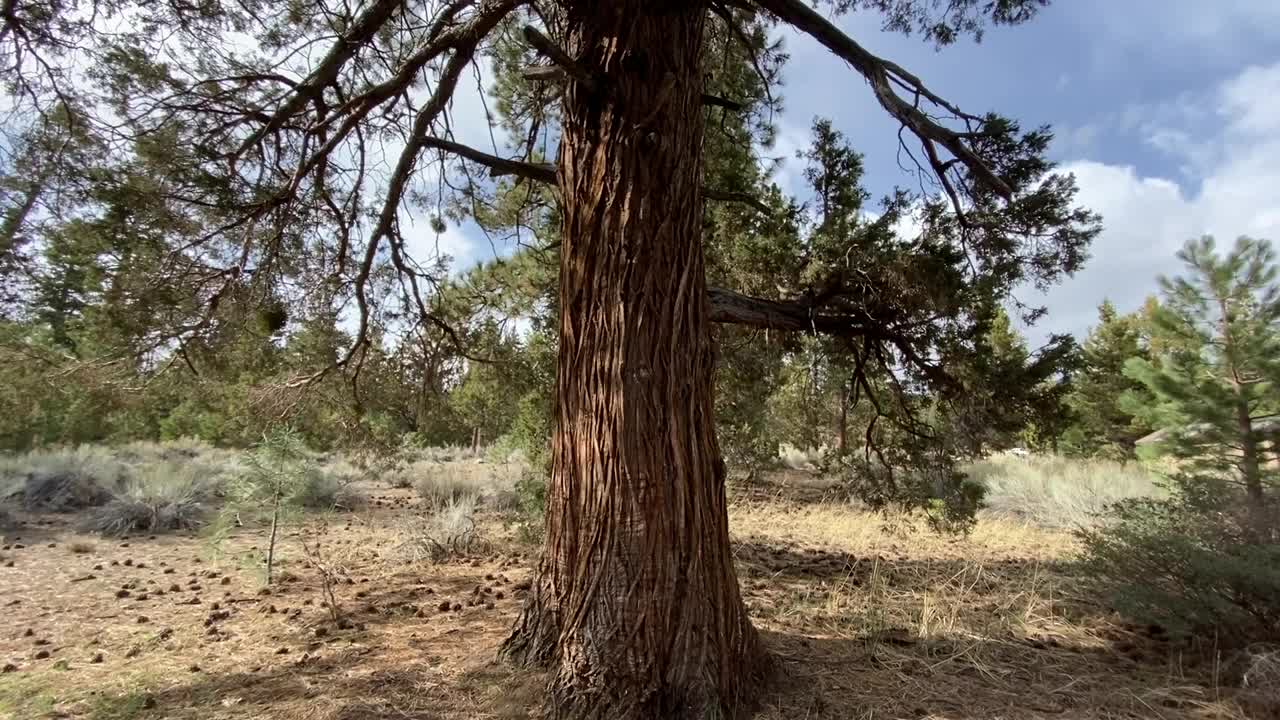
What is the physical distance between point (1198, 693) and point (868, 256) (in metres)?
2.92

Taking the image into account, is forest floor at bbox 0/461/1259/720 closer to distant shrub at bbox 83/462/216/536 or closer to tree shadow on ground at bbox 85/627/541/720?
tree shadow on ground at bbox 85/627/541/720

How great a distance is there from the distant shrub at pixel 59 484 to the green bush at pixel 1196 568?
11.9 meters

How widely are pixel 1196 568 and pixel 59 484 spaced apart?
42.7 ft

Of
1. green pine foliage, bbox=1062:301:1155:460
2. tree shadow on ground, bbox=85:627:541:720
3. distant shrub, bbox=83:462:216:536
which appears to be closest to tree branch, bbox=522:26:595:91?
tree shadow on ground, bbox=85:627:541:720

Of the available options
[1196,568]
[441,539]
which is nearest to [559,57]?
[1196,568]

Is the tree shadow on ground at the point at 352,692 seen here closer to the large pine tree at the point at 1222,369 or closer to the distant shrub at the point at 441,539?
the distant shrub at the point at 441,539

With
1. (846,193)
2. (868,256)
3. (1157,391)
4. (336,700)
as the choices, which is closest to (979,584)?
(868,256)

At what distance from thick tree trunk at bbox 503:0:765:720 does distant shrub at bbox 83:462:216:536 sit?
7060mm

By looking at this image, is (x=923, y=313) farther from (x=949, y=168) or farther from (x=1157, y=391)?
(x=1157, y=391)

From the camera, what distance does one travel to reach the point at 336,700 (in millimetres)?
2697

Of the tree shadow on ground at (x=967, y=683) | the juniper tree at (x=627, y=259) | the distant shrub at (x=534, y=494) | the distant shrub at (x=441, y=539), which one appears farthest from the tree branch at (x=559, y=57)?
the distant shrub at (x=441, y=539)

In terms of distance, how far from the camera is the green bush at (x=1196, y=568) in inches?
123

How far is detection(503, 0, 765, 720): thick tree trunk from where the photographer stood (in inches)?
99.9

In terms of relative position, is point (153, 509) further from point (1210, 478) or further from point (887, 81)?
point (1210, 478)
